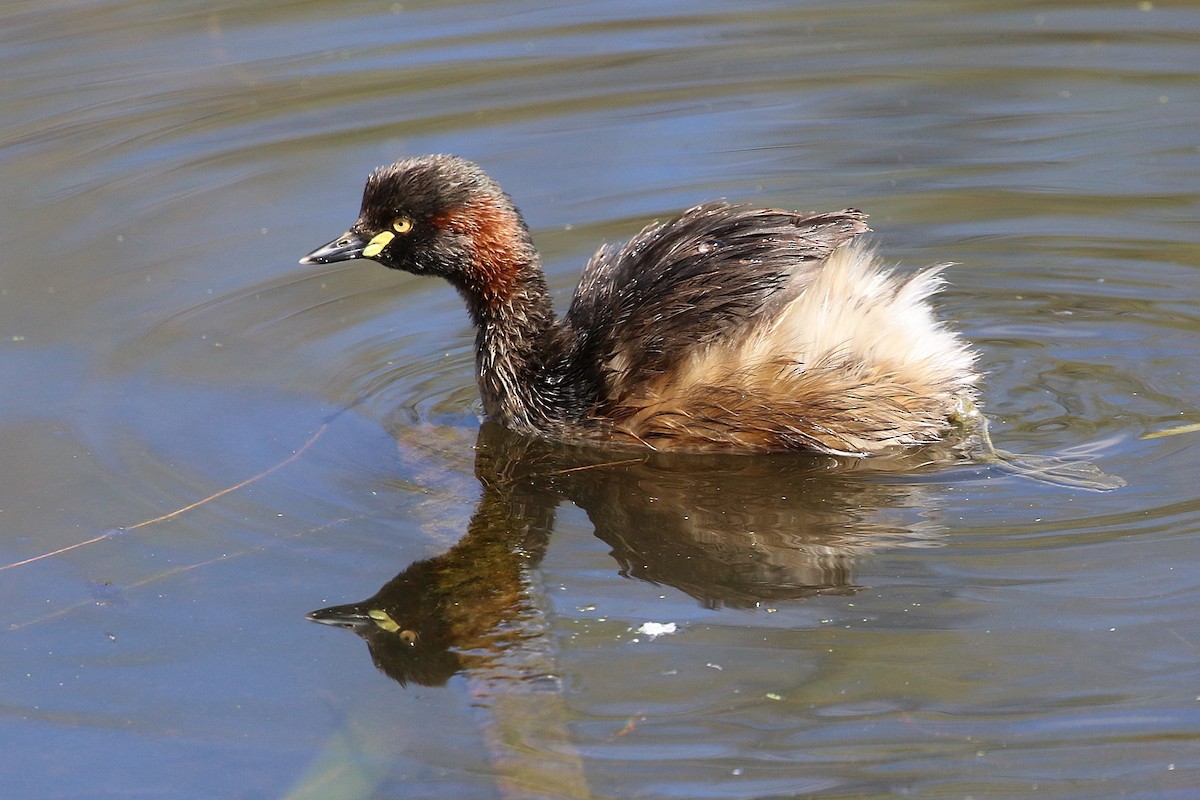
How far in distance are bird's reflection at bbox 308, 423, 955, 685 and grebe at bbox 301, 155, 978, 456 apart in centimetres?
14

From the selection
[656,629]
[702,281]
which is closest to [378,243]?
[702,281]

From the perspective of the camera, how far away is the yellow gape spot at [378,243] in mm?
6180

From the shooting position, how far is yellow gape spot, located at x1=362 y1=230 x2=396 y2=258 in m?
6.18

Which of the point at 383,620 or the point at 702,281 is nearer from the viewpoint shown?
the point at 383,620

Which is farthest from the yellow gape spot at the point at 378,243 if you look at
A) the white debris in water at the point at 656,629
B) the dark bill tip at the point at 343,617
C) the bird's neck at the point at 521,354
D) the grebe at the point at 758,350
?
the white debris in water at the point at 656,629

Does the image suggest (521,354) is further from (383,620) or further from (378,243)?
(383,620)

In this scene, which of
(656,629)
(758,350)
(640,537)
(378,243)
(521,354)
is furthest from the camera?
(378,243)

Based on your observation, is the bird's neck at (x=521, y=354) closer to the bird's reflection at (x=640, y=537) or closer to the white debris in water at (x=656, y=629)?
the bird's reflection at (x=640, y=537)

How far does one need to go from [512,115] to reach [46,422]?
3.93 m

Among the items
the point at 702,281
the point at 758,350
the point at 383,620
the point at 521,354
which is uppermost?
the point at 702,281

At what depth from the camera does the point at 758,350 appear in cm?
551

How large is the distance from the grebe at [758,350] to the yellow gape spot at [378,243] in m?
0.90

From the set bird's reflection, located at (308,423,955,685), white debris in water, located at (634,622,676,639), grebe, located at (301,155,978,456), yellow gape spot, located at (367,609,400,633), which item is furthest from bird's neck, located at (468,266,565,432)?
white debris in water, located at (634,622,676,639)

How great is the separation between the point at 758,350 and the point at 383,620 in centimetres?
176
